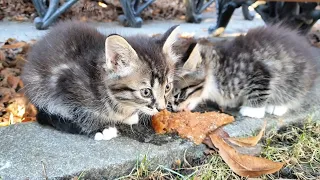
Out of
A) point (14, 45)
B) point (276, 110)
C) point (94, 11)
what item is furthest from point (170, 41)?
point (94, 11)

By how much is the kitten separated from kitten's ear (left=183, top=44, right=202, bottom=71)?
0.73 feet

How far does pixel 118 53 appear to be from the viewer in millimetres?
2277

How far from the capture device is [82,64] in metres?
2.50

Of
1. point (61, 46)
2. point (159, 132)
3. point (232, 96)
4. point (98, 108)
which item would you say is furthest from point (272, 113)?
point (61, 46)

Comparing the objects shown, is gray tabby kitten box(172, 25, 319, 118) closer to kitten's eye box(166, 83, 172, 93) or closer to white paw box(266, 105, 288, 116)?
white paw box(266, 105, 288, 116)

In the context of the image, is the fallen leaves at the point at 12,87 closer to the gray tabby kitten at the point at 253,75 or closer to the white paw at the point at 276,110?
the gray tabby kitten at the point at 253,75

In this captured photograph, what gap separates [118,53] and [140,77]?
200mm

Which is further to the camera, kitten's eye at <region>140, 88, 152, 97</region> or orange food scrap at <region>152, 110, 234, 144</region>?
orange food scrap at <region>152, 110, 234, 144</region>

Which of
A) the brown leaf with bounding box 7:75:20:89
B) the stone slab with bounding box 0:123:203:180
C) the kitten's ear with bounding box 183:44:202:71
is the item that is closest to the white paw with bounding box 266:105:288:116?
the kitten's ear with bounding box 183:44:202:71

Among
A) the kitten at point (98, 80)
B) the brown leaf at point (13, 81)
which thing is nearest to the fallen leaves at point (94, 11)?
the brown leaf at point (13, 81)

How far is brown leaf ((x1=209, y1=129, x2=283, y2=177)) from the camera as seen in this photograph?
7.47 feet

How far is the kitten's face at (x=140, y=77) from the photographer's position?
234 cm

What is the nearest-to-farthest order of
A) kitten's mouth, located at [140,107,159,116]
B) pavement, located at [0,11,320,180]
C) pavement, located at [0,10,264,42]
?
pavement, located at [0,11,320,180] < kitten's mouth, located at [140,107,159,116] < pavement, located at [0,10,264,42]

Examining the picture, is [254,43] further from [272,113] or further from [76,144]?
[76,144]
